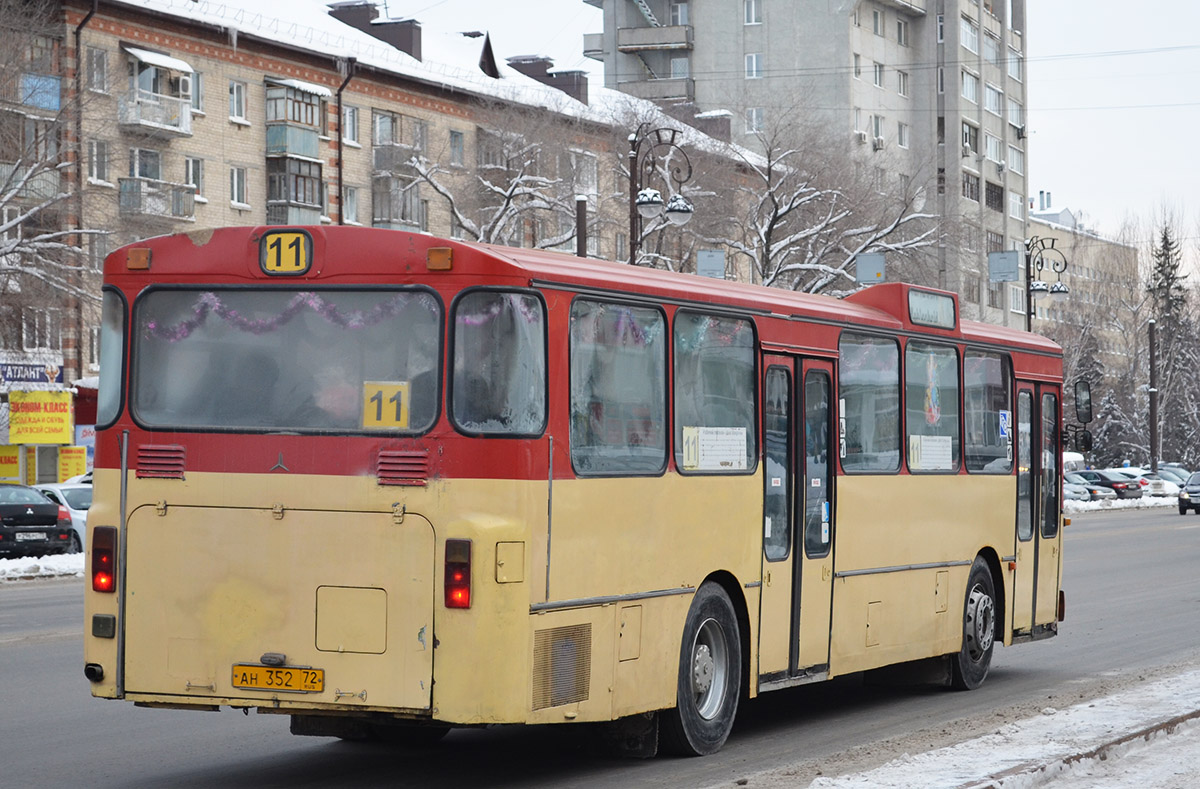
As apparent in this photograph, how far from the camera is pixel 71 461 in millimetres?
49719

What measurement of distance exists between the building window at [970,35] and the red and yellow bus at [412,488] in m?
88.4

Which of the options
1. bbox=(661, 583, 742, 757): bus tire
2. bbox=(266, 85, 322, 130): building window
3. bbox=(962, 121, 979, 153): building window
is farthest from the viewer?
bbox=(962, 121, 979, 153): building window

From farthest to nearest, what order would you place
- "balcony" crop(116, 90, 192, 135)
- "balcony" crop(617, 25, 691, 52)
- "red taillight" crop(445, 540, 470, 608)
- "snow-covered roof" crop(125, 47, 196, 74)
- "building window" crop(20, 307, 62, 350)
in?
"balcony" crop(617, 25, 691, 52) → "snow-covered roof" crop(125, 47, 196, 74) → "balcony" crop(116, 90, 192, 135) → "building window" crop(20, 307, 62, 350) → "red taillight" crop(445, 540, 470, 608)

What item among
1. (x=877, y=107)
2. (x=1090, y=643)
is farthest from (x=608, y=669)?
(x=877, y=107)

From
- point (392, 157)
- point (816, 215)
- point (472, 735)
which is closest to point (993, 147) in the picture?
point (392, 157)

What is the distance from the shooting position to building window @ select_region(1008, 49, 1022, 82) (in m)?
102

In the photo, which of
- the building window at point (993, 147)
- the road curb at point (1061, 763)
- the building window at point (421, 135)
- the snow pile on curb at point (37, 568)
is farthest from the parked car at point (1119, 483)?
the road curb at point (1061, 763)

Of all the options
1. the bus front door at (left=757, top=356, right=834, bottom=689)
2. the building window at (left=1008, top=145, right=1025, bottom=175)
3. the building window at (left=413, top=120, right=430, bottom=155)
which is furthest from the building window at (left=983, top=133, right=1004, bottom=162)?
the bus front door at (left=757, top=356, right=834, bottom=689)

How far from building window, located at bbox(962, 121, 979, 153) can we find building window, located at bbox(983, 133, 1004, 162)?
2.39ft

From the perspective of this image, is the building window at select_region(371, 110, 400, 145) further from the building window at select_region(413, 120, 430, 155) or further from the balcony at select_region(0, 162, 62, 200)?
the balcony at select_region(0, 162, 62, 200)

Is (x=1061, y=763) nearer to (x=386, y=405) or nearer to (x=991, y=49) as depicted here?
(x=386, y=405)

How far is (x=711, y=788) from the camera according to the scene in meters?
8.73

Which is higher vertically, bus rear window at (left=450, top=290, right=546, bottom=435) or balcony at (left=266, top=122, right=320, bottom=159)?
balcony at (left=266, top=122, right=320, bottom=159)

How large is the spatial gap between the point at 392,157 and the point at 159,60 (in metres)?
Answer: 9.90
